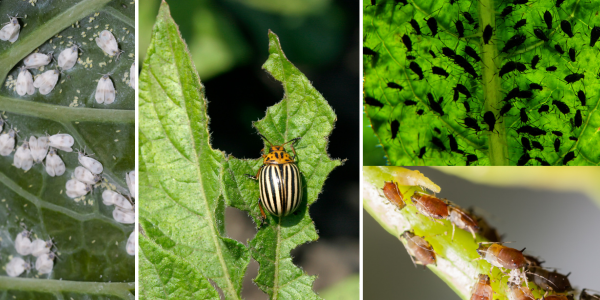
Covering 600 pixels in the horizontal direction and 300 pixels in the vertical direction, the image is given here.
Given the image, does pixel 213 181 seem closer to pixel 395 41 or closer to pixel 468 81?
pixel 395 41

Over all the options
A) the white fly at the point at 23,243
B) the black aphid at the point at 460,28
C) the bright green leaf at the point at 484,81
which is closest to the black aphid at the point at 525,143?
the bright green leaf at the point at 484,81

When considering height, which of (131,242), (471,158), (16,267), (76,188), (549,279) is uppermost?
(471,158)

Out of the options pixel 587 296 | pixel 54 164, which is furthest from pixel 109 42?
pixel 587 296

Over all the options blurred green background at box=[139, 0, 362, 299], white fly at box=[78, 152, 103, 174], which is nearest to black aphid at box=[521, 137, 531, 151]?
blurred green background at box=[139, 0, 362, 299]

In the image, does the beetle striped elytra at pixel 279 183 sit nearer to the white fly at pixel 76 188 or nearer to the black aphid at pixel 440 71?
the black aphid at pixel 440 71

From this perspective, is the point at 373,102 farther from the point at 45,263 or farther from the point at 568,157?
the point at 45,263
